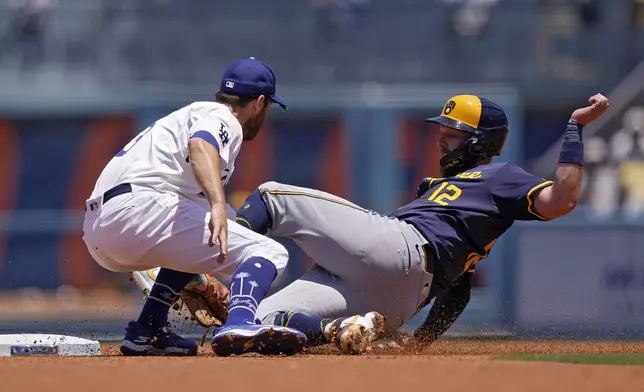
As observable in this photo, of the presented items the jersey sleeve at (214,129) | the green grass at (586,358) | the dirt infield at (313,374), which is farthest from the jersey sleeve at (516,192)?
the jersey sleeve at (214,129)

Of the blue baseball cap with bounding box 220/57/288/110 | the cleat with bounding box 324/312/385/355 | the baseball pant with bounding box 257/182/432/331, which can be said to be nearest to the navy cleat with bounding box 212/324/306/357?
the cleat with bounding box 324/312/385/355

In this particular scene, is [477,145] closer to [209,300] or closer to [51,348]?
[209,300]

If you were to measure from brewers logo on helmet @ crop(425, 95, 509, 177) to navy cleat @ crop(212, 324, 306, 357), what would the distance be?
4.87 ft

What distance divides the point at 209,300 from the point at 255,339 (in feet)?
3.02

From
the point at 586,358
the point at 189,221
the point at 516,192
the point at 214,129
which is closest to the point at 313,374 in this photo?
the point at 189,221

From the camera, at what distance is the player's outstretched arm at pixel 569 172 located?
17.0 feet

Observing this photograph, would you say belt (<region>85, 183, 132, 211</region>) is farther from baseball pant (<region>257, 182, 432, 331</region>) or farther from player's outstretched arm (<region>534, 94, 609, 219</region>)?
player's outstretched arm (<region>534, 94, 609, 219</region>)

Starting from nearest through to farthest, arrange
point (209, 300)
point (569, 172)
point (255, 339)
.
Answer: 1. point (255, 339)
2. point (569, 172)
3. point (209, 300)

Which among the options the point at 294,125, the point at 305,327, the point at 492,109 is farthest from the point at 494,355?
the point at 294,125

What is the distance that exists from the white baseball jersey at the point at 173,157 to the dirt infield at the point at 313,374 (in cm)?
74

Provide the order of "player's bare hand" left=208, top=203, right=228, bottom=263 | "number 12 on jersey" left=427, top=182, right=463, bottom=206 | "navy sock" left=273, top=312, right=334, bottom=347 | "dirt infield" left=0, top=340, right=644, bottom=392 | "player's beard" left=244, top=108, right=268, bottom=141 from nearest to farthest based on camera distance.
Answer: "dirt infield" left=0, top=340, right=644, bottom=392
"player's bare hand" left=208, top=203, right=228, bottom=263
"navy sock" left=273, top=312, right=334, bottom=347
"player's beard" left=244, top=108, right=268, bottom=141
"number 12 on jersey" left=427, top=182, right=463, bottom=206

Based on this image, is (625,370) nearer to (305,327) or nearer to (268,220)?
(305,327)

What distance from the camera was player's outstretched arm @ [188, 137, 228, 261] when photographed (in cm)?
464

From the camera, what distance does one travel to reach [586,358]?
16.3 feet
